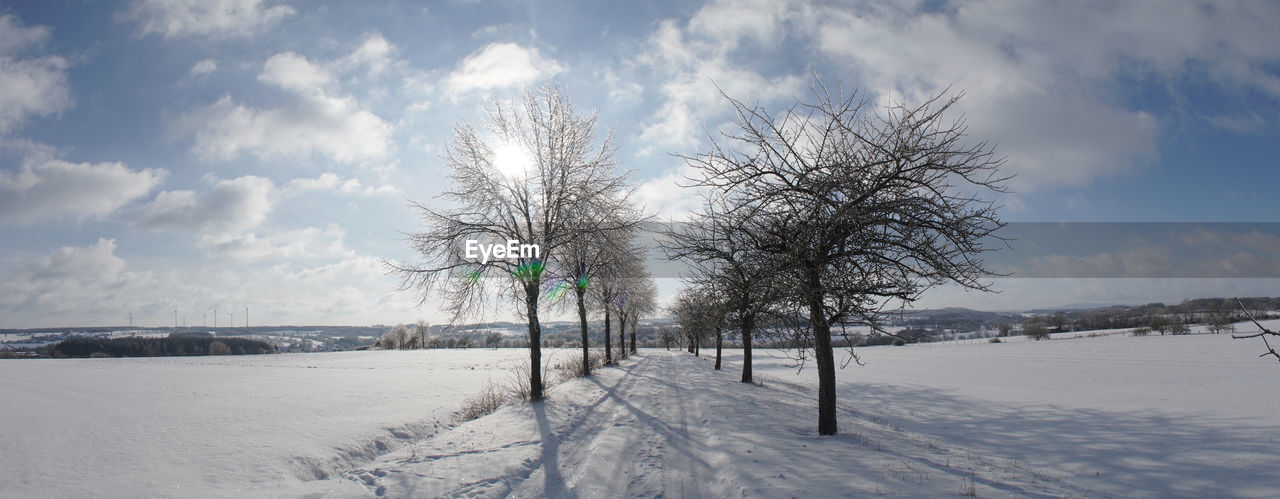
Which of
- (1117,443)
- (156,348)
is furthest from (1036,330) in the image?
(156,348)

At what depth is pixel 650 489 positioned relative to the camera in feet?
21.5

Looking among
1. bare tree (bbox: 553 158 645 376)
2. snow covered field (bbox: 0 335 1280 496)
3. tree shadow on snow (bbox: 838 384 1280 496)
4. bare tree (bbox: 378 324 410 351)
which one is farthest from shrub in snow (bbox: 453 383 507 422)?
bare tree (bbox: 378 324 410 351)

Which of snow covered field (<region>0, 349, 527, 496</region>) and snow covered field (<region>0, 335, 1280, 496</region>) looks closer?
snow covered field (<region>0, 335, 1280, 496</region>)

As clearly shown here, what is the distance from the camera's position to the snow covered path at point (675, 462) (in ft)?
21.6

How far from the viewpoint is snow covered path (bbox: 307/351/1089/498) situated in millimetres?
6574

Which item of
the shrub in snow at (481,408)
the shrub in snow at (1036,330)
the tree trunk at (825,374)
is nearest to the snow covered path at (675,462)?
the tree trunk at (825,374)

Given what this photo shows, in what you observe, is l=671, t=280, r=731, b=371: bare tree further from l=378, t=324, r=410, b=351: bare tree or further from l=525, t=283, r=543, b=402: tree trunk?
l=378, t=324, r=410, b=351: bare tree

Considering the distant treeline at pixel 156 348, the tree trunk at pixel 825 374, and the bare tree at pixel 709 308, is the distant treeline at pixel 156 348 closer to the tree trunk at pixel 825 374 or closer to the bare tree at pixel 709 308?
the bare tree at pixel 709 308

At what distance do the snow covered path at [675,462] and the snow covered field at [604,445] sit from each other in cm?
4

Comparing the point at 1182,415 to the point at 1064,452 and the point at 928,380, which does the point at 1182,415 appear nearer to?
the point at 1064,452

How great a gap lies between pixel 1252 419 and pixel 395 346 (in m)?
92.1

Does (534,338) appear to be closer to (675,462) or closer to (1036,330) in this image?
(675,462)

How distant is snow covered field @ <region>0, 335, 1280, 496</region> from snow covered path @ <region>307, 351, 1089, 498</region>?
0.04 metres

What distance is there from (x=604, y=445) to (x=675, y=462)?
1.57 metres
